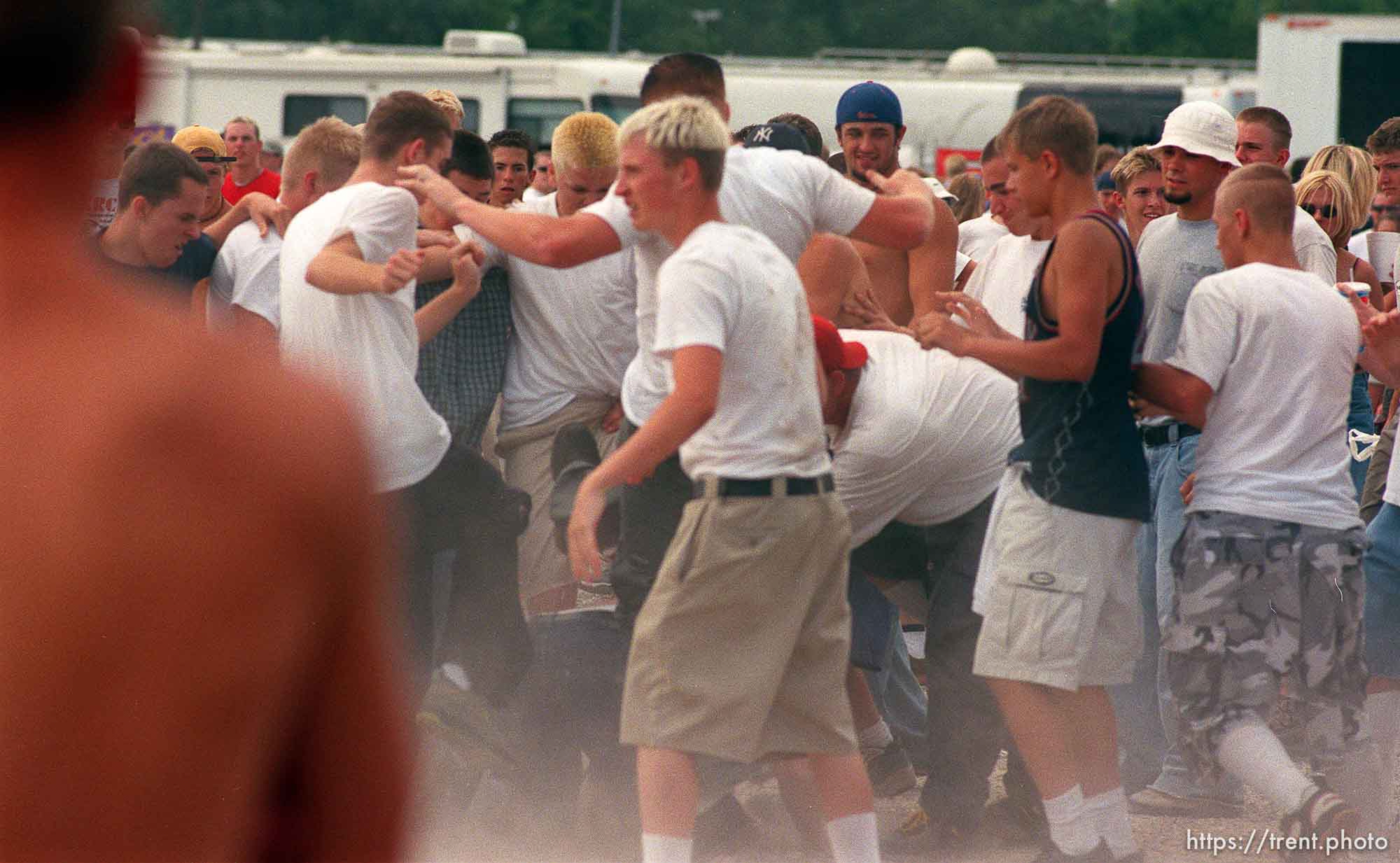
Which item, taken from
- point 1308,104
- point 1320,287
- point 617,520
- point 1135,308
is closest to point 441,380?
point 617,520

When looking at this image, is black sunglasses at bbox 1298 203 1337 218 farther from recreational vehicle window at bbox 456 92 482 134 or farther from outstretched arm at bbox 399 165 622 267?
recreational vehicle window at bbox 456 92 482 134

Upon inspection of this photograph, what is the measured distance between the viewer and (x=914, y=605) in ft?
17.2

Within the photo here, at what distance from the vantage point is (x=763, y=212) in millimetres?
4445

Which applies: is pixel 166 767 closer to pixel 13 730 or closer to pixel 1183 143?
pixel 13 730

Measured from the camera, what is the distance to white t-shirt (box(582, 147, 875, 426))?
173 inches

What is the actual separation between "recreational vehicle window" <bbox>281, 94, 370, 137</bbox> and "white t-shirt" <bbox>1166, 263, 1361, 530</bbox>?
16.4 meters

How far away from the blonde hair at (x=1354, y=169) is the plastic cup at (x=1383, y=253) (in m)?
0.25

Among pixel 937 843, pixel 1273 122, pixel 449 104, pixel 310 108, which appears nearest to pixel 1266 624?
pixel 937 843

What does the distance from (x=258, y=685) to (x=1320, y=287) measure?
422 cm

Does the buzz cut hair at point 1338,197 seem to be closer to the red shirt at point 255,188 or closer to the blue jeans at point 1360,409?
the blue jeans at point 1360,409

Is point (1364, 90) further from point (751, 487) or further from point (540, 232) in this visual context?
point (751, 487)

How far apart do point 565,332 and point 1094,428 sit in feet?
5.98

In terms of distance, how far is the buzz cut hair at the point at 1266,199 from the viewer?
4.69 metres

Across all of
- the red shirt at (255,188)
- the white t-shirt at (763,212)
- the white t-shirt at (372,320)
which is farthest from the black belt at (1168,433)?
the red shirt at (255,188)
